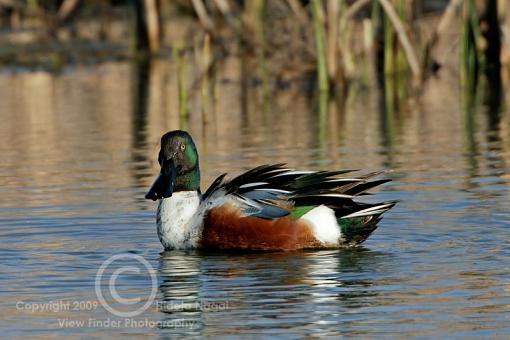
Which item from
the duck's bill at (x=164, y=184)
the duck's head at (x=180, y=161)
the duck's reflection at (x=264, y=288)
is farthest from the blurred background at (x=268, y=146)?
the duck's head at (x=180, y=161)

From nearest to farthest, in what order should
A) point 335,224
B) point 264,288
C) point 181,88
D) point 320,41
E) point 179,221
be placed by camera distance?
point 264,288 → point 335,224 → point 179,221 → point 181,88 → point 320,41

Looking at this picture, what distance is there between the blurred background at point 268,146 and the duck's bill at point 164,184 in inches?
14.1

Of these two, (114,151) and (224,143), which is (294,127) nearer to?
(224,143)

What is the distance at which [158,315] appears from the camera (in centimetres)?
588

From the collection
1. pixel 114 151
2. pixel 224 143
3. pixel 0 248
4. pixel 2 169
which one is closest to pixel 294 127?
pixel 224 143

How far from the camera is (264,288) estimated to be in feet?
20.8

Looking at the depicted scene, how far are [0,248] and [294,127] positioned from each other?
613 centimetres

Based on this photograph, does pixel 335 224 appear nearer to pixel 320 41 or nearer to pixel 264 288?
pixel 264 288

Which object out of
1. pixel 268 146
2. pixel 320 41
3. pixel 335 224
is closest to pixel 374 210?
pixel 335 224

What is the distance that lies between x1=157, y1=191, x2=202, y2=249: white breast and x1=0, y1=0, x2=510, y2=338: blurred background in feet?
0.29

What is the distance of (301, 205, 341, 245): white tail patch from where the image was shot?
24.0 ft

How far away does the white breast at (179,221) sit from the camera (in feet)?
24.4

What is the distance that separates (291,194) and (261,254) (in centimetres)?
40

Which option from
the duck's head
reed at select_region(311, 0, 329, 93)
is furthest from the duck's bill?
reed at select_region(311, 0, 329, 93)
